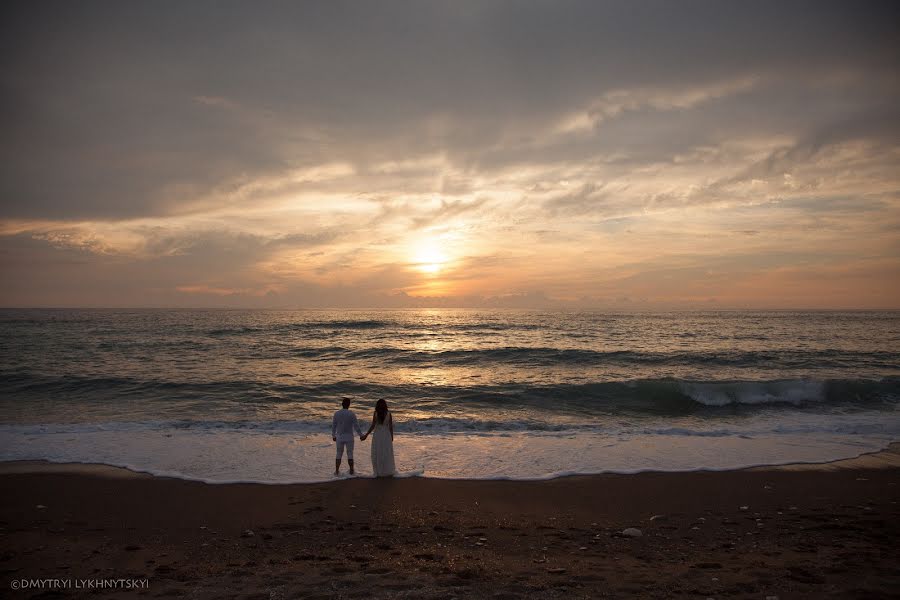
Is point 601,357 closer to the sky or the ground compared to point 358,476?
closer to the sky

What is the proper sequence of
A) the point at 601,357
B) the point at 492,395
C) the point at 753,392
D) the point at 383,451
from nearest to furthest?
the point at 383,451 → the point at 492,395 → the point at 753,392 → the point at 601,357

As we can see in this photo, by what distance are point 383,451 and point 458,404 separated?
340 inches

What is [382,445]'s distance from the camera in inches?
370

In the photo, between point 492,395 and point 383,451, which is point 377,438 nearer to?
point 383,451

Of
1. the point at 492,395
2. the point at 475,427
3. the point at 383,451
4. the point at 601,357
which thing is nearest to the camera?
the point at 383,451

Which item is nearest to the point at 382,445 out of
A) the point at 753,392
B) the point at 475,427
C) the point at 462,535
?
the point at 462,535

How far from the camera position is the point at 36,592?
4816 mm

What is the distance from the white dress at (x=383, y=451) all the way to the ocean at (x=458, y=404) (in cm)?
51

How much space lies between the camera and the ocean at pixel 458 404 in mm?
10844

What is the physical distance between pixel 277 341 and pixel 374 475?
3051cm

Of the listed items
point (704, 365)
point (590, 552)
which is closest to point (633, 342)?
point (704, 365)

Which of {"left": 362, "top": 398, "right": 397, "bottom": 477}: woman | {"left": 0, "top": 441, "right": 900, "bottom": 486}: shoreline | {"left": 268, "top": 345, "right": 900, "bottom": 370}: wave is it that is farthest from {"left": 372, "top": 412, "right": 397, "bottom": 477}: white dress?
{"left": 268, "top": 345, "right": 900, "bottom": 370}: wave

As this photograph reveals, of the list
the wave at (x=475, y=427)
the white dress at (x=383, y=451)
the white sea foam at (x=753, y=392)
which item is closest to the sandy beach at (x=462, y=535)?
the white dress at (x=383, y=451)

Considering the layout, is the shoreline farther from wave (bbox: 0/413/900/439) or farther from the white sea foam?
the white sea foam
